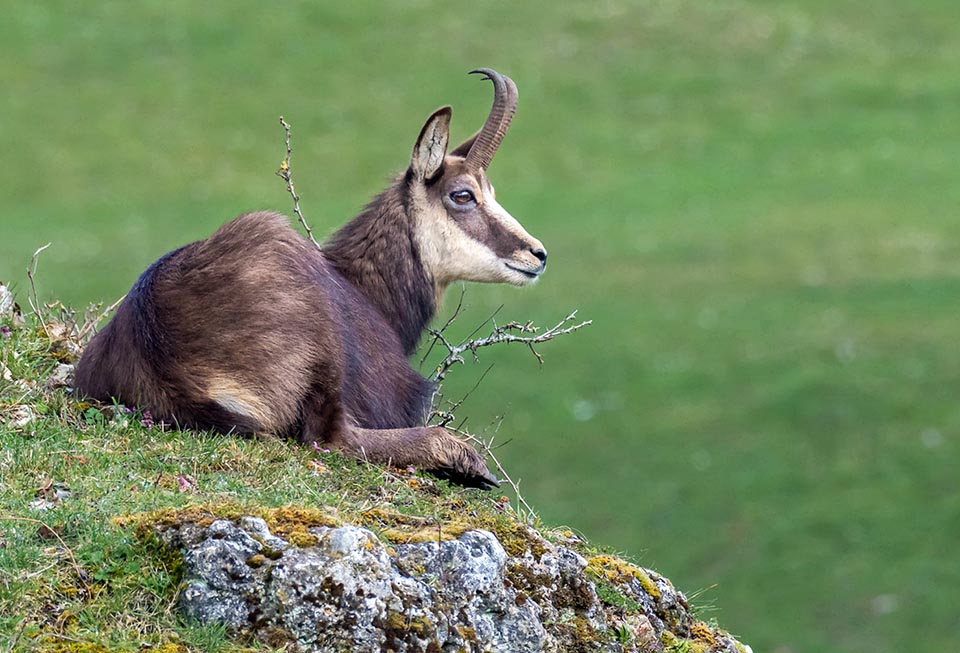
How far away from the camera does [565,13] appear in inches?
1754

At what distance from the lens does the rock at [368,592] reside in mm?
5113

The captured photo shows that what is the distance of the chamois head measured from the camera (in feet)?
26.9

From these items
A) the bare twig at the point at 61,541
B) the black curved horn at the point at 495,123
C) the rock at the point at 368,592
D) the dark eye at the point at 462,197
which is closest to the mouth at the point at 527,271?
the dark eye at the point at 462,197

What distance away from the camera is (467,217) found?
8.27 meters

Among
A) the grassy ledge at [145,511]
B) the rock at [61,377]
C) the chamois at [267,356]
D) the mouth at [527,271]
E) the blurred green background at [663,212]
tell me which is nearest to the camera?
the grassy ledge at [145,511]

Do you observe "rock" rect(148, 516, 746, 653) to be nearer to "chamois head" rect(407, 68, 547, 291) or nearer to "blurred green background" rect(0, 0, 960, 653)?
A: "chamois head" rect(407, 68, 547, 291)

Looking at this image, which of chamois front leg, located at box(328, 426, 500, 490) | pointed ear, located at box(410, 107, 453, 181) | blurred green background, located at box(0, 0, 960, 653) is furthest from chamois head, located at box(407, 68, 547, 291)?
blurred green background, located at box(0, 0, 960, 653)

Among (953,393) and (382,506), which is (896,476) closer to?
(953,393)

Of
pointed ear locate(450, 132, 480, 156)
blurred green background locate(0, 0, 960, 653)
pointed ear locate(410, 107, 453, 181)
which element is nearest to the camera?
pointed ear locate(410, 107, 453, 181)

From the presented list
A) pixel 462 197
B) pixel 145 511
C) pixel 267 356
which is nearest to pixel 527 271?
pixel 462 197

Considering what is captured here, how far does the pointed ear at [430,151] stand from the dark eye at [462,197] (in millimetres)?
152

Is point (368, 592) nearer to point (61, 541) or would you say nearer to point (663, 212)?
point (61, 541)

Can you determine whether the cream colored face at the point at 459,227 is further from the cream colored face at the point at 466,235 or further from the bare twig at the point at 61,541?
the bare twig at the point at 61,541

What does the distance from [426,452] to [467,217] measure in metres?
1.92
